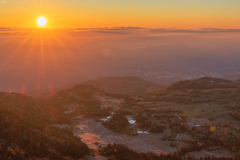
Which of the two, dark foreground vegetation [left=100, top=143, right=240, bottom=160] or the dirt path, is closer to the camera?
dark foreground vegetation [left=100, top=143, right=240, bottom=160]

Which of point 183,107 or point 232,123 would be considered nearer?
point 232,123

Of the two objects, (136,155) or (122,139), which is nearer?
(136,155)

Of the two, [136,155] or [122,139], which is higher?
[136,155]

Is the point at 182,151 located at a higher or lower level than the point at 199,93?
lower

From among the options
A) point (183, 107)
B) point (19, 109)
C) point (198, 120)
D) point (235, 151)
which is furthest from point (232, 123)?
point (19, 109)

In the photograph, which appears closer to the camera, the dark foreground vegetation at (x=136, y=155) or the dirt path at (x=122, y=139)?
the dark foreground vegetation at (x=136, y=155)

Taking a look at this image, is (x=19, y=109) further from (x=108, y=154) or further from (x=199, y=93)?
(x=199, y=93)

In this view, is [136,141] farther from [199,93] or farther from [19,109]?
[199,93]

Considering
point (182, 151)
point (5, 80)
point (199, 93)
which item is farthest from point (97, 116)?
point (5, 80)

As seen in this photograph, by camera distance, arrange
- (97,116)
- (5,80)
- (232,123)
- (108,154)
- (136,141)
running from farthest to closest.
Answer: (5,80) → (97,116) → (232,123) → (136,141) → (108,154)

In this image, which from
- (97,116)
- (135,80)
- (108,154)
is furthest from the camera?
(135,80)
